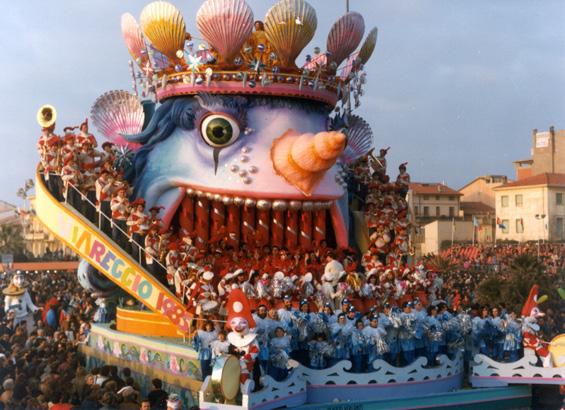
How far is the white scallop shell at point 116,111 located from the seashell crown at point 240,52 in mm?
701

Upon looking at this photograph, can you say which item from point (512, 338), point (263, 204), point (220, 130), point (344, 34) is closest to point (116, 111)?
point (220, 130)

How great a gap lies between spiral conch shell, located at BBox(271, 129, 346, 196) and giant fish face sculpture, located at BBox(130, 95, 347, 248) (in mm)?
16

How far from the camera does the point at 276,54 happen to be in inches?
553

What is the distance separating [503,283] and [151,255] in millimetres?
12696

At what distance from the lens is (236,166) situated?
44.1 ft

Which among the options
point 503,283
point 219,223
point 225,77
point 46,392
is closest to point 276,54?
point 225,77

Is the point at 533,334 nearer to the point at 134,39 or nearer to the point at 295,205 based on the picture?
the point at 295,205

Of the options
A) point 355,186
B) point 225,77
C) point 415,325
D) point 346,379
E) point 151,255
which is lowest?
point 346,379

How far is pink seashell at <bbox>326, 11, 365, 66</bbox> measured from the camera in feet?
48.1

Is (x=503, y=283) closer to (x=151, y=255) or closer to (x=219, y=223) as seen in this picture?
(x=219, y=223)

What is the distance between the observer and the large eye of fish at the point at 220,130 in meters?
13.5

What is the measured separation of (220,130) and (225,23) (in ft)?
5.67

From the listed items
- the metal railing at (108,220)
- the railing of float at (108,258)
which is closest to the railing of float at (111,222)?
the metal railing at (108,220)

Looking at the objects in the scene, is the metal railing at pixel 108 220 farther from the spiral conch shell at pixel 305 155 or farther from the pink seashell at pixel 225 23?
the pink seashell at pixel 225 23
